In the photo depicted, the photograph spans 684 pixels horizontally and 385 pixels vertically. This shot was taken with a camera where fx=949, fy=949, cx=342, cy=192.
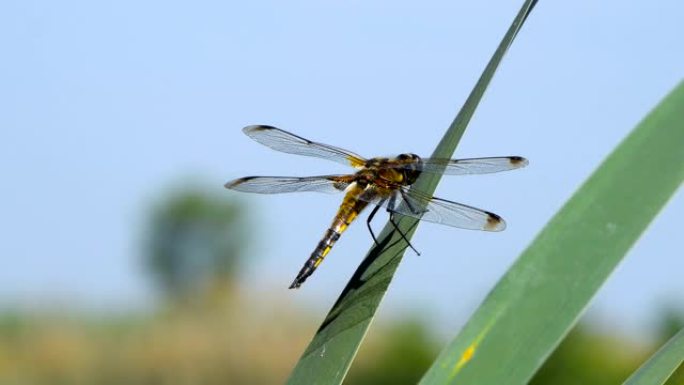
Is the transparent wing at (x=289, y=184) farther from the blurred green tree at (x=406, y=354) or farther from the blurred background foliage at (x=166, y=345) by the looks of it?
the blurred background foliage at (x=166, y=345)

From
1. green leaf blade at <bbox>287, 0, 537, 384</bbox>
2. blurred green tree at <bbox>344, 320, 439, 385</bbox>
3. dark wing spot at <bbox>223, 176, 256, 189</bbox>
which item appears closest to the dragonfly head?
dark wing spot at <bbox>223, 176, 256, 189</bbox>

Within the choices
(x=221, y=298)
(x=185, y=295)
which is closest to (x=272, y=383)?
(x=221, y=298)

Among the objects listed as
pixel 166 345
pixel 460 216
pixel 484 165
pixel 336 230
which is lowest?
pixel 166 345

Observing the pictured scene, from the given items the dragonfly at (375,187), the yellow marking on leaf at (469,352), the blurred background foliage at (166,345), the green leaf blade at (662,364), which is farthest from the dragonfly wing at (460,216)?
the blurred background foliage at (166,345)

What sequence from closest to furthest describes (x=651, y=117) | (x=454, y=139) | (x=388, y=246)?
(x=651, y=117), (x=454, y=139), (x=388, y=246)

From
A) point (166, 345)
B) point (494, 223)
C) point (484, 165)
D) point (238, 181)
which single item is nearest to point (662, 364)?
point (494, 223)

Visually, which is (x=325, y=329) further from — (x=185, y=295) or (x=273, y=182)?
(x=185, y=295)

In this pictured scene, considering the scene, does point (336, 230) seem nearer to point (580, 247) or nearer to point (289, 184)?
point (289, 184)

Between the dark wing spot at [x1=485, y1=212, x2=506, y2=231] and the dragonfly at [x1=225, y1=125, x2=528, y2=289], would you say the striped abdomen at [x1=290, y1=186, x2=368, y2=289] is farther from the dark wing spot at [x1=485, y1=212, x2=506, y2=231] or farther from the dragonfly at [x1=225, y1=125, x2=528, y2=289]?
the dark wing spot at [x1=485, y1=212, x2=506, y2=231]
